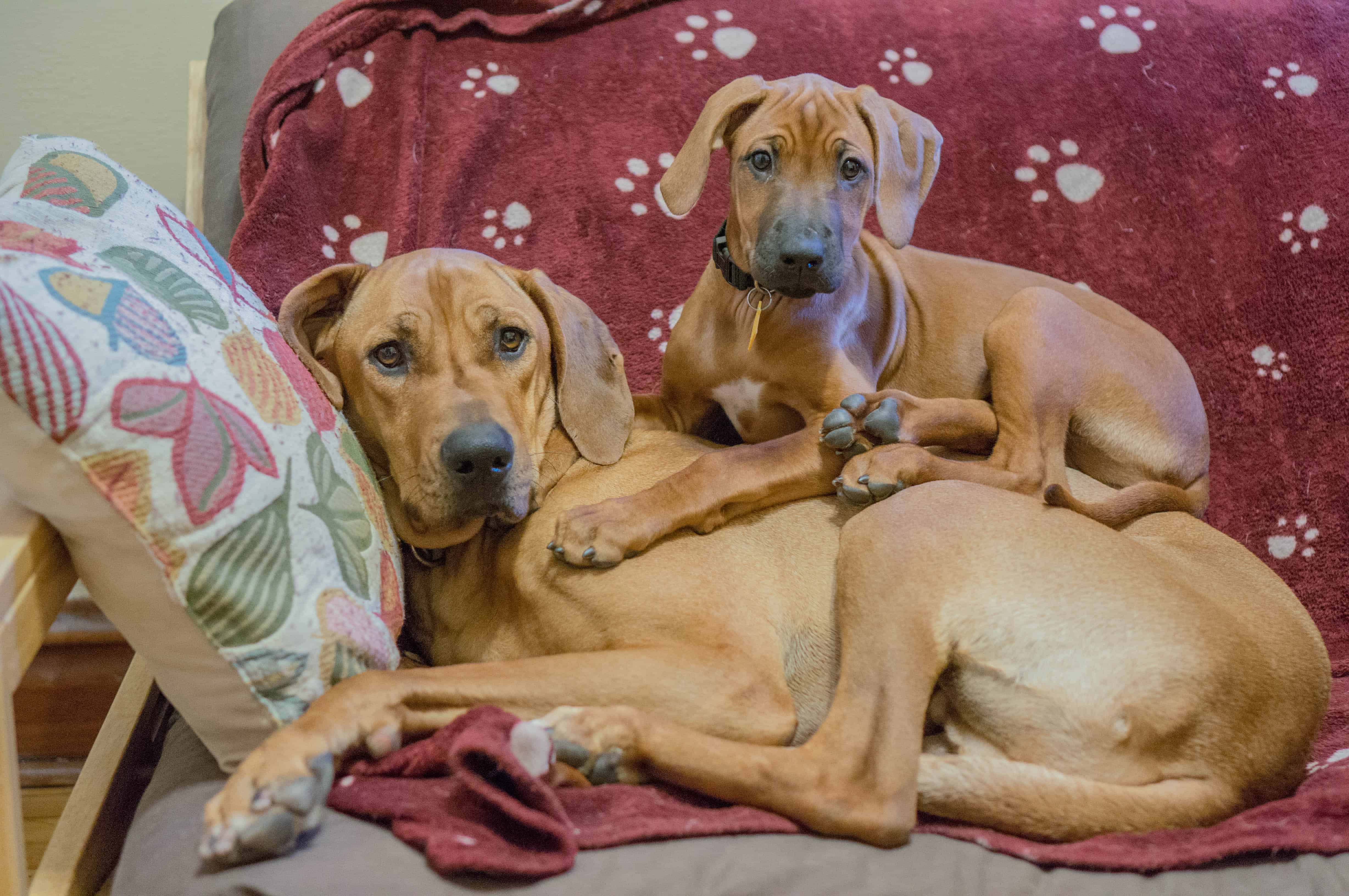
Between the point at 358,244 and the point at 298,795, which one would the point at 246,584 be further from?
the point at 358,244

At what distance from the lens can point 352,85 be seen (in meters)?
2.71

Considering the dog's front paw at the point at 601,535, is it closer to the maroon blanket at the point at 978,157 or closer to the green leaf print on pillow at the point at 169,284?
the green leaf print on pillow at the point at 169,284

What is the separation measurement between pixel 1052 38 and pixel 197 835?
116 inches

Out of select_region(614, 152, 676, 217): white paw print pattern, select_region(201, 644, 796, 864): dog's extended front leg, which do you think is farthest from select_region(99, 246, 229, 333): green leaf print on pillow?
Result: select_region(614, 152, 676, 217): white paw print pattern

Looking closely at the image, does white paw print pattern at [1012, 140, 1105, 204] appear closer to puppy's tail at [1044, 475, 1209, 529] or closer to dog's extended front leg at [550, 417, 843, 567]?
puppy's tail at [1044, 475, 1209, 529]

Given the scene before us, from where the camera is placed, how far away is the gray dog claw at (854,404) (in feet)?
6.77

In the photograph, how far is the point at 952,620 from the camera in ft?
5.55

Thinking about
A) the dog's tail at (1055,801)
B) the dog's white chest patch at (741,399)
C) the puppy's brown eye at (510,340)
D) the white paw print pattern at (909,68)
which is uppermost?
the white paw print pattern at (909,68)

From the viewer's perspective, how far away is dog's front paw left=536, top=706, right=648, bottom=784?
1533mm

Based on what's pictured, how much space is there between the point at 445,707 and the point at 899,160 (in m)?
1.51

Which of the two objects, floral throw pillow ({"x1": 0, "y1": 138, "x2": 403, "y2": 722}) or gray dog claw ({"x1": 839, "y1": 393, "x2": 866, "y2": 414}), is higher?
floral throw pillow ({"x1": 0, "y1": 138, "x2": 403, "y2": 722})

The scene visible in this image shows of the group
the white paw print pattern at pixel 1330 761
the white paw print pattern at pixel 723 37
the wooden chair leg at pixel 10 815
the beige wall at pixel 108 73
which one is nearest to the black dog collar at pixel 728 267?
the white paw print pattern at pixel 723 37

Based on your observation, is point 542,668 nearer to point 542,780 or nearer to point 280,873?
point 542,780

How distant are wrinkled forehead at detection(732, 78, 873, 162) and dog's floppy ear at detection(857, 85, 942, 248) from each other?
0.04 metres
